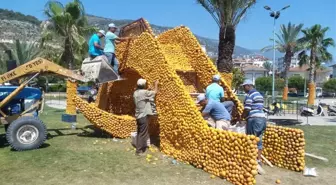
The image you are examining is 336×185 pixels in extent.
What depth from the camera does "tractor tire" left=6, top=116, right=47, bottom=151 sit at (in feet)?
30.5

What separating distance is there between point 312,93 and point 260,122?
2449 centimetres

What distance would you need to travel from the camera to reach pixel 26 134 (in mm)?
9531

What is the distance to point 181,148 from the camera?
862 centimetres

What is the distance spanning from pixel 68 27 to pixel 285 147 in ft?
78.9

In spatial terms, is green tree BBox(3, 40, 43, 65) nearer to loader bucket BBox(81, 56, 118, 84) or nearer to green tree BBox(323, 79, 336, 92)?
loader bucket BBox(81, 56, 118, 84)

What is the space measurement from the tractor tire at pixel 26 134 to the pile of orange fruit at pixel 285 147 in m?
5.73

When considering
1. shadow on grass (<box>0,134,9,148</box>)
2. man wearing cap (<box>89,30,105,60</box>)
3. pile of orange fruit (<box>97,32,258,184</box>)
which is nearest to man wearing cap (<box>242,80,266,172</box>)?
pile of orange fruit (<box>97,32,258,184</box>)

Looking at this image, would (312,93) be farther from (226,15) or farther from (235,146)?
(235,146)

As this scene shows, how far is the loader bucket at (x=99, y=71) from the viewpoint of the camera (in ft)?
36.2

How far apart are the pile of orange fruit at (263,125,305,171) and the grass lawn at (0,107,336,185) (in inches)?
10.3

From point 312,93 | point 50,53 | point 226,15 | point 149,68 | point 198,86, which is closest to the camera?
point 149,68

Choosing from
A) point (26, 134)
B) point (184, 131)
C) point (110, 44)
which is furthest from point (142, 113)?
point (110, 44)

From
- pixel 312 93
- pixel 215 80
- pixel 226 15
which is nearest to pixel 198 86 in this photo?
pixel 215 80

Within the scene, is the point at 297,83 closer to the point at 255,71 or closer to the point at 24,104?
the point at 255,71
